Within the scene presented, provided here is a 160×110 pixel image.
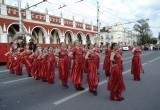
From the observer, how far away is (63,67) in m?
7.99

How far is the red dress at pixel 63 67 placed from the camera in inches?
314

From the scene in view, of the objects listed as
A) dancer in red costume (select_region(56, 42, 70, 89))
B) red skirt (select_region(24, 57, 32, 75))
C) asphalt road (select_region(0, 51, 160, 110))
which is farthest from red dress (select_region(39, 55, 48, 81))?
red skirt (select_region(24, 57, 32, 75))

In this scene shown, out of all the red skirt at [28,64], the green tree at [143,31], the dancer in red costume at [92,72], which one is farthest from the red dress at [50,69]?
the green tree at [143,31]

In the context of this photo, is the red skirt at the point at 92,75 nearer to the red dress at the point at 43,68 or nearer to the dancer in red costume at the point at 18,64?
the red dress at the point at 43,68

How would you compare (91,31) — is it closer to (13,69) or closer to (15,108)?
(13,69)

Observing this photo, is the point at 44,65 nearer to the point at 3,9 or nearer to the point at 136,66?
the point at 136,66

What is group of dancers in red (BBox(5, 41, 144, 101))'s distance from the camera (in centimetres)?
609

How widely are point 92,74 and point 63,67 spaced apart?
1638 mm

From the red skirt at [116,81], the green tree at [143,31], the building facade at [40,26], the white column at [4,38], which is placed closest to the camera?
the red skirt at [116,81]

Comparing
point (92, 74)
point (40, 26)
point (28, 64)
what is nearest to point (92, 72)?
point (92, 74)

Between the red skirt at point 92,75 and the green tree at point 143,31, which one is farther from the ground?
the green tree at point 143,31

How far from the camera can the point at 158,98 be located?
20.5 feet

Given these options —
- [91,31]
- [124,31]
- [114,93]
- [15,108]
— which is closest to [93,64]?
[114,93]

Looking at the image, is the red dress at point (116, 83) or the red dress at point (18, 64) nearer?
the red dress at point (116, 83)
